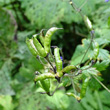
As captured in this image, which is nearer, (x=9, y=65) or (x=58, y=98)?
(x=58, y=98)

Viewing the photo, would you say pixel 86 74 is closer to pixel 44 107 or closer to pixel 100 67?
pixel 100 67

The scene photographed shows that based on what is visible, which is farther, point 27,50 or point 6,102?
point 27,50

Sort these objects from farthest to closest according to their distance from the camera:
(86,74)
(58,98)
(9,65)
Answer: (9,65), (58,98), (86,74)

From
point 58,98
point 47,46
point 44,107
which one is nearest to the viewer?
point 47,46

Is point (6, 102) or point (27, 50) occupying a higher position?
point (27, 50)

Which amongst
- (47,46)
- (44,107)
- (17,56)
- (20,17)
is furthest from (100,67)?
(20,17)

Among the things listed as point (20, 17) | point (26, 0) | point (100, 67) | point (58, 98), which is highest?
point (26, 0)

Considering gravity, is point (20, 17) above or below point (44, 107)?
above
